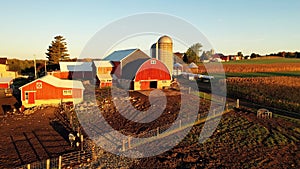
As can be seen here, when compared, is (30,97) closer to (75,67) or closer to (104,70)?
(104,70)

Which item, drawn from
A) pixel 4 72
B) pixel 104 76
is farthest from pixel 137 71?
pixel 4 72

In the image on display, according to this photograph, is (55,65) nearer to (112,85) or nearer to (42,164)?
(112,85)

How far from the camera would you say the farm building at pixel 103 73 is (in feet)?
110

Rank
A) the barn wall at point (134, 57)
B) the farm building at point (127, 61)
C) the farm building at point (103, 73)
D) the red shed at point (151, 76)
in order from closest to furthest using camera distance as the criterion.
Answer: the red shed at point (151, 76) → the farm building at point (103, 73) → the farm building at point (127, 61) → the barn wall at point (134, 57)

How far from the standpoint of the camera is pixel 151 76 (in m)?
32.0

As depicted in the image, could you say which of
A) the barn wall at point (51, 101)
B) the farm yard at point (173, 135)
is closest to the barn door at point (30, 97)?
the barn wall at point (51, 101)

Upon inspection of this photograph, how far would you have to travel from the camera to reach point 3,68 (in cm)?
4778

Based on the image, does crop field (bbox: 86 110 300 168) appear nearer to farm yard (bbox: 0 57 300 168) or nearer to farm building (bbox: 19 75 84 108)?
farm yard (bbox: 0 57 300 168)

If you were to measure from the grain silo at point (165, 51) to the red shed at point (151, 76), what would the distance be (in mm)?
7297

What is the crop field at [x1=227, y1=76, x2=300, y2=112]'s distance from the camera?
23620 mm

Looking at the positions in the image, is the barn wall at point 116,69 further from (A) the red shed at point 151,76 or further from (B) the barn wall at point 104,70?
(A) the red shed at point 151,76

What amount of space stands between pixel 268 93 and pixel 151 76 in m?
14.0

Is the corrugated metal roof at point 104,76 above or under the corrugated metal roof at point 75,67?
under

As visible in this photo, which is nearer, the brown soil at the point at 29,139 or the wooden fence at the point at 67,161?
the wooden fence at the point at 67,161
